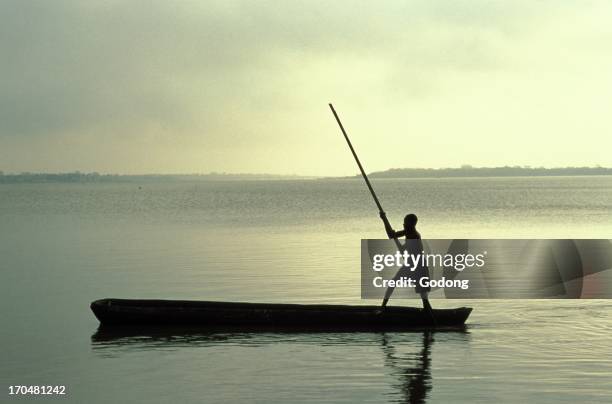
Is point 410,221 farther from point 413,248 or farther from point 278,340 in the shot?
point 278,340

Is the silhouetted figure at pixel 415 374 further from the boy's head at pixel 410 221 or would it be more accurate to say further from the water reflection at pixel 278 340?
the boy's head at pixel 410 221

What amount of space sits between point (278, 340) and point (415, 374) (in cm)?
309

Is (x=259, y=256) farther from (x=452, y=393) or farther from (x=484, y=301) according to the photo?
(x=452, y=393)

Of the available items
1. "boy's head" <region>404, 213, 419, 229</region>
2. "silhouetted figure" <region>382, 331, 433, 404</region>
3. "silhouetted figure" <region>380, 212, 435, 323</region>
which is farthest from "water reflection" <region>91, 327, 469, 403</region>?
"boy's head" <region>404, 213, 419, 229</region>

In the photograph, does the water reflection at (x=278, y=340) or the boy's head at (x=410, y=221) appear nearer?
the water reflection at (x=278, y=340)

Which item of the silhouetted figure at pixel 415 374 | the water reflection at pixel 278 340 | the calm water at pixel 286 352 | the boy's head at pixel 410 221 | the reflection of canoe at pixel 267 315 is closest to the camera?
the silhouetted figure at pixel 415 374

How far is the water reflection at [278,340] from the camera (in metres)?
14.2

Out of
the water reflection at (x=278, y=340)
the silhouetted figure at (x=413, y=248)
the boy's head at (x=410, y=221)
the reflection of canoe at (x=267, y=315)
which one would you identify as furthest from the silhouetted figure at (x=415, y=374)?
the boy's head at (x=410, y=221)

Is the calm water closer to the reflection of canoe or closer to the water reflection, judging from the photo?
the water reflection

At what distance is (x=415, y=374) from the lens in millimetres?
12883

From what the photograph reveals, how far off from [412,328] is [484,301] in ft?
14.9

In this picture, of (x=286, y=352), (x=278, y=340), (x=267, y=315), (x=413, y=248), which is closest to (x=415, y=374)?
(x=286, y=352)

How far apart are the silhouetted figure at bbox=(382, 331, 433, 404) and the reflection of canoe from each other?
698 mm

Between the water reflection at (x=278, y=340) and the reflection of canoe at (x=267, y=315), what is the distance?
21 cm
